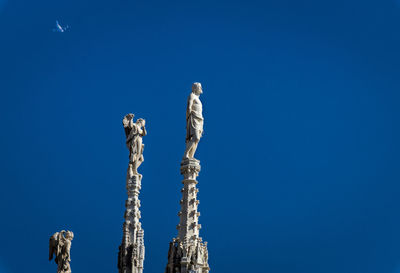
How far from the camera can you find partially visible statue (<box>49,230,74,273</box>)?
84.2 feet

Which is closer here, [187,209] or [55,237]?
[187,209]

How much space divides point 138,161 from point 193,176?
7.97 m

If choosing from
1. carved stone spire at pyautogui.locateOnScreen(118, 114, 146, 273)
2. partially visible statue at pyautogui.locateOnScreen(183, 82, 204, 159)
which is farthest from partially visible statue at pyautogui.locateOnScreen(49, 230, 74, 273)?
partially visible statue at pyautogui.locateOnScreen(183, 82, 204, 159)

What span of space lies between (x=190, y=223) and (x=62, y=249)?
1074 centimetres

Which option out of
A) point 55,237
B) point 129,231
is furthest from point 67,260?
point 129,231

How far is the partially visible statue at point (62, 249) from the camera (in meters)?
25.7

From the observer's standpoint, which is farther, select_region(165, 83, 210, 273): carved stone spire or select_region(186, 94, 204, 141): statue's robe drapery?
select_region(186, 94, 204, 141): statue's robe drapery

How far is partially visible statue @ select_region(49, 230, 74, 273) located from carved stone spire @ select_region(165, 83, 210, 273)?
10.2m

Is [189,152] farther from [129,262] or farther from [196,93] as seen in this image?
→ [129,262]

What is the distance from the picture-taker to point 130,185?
2441 cm

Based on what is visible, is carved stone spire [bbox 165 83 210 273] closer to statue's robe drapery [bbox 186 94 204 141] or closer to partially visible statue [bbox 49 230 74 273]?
statue's robe drapery [bbox 186 94 204 141]

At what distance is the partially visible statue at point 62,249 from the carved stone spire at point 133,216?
345 centimetres

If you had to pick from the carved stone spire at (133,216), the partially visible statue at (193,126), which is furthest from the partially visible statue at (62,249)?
the partially visible statue at (193,126)

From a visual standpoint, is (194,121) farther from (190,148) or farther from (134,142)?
(134,142)
